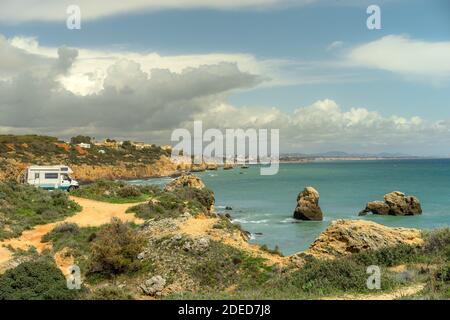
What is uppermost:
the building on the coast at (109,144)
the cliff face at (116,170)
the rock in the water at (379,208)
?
the building on the coast at (109,144)

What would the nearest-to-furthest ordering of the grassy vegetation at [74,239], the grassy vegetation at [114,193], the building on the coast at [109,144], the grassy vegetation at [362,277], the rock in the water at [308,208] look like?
the grassy vegetation at [362,277], the grassy vegetation at [74,239], the grassy vegetation at [114,193], the rock in the water at [308,208], the building on the coast at [109,144]

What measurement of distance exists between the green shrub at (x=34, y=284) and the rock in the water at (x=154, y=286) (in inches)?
104

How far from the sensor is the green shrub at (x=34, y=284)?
10938 mm

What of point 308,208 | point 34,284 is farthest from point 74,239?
point 308,208

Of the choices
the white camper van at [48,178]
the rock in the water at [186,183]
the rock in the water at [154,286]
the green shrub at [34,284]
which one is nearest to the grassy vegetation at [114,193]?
the rock in the water at [186,183]

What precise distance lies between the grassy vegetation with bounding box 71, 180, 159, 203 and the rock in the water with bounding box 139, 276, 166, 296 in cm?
2069

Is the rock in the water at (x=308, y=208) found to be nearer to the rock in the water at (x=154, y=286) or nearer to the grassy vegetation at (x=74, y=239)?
the grassy vegetation at (x=74, y=239)

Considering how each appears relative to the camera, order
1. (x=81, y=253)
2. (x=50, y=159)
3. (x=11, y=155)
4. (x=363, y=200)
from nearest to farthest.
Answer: (x=81, y=253) → (x=363, y=200) → (x=11, y=155) → (x=50, y=159)

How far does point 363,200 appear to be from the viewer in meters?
58.3
